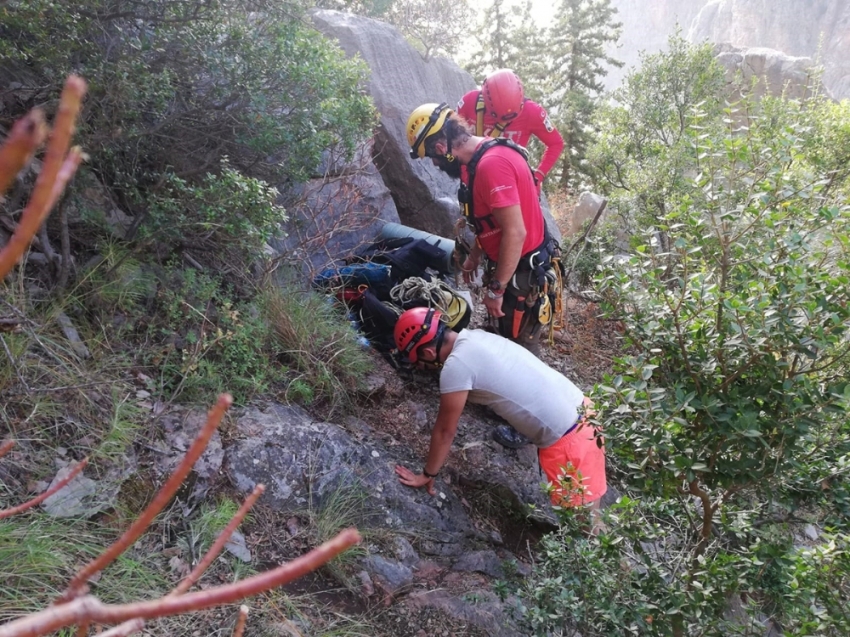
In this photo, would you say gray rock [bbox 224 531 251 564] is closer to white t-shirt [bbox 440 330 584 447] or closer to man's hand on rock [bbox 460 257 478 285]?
white t-shirt [bbox 440 330 584 447]

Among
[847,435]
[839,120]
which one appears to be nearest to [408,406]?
[847,435]


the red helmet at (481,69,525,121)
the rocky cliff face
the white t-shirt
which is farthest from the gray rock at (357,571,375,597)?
the rocky cliff face

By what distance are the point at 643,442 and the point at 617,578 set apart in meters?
0.65

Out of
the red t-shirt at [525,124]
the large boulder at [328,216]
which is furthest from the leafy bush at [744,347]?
the red t-shirt at [525,124]

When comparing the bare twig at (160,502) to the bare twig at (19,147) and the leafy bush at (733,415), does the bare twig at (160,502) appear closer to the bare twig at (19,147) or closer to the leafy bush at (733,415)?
the bare twig at (19,147)

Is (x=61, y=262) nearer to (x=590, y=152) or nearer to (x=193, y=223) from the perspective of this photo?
(x=193, y=223)

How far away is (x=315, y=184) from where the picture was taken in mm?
4988

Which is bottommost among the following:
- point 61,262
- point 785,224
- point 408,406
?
point 408,406

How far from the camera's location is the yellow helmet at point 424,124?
4121mm

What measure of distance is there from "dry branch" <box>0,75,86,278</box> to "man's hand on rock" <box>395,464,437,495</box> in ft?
11.1

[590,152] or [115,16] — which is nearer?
[115,16]

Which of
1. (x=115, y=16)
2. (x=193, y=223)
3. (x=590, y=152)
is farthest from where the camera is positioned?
(x=590, y=152)

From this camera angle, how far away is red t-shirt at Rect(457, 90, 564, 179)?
5520 mm

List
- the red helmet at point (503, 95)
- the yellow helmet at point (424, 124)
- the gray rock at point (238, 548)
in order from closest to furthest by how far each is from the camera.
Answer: the gray rock at point (238, 548) < the yellow helmet at point (424, 124) < the red helmet at point (503, 95)
